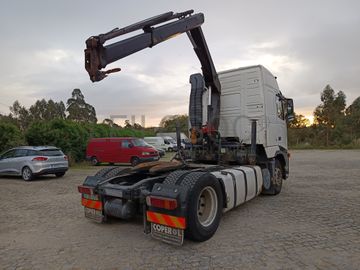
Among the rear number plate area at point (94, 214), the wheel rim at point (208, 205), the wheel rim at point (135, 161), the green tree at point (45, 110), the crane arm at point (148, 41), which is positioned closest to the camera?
the crane arm at point (148, 41)

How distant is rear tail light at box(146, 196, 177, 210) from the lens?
4336 millimetres

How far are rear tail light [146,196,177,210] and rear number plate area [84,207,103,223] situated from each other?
141 centimetres

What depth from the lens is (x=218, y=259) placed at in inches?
161

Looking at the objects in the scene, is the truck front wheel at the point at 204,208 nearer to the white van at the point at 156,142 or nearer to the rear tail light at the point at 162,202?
the rear tail light at the point at 162,202

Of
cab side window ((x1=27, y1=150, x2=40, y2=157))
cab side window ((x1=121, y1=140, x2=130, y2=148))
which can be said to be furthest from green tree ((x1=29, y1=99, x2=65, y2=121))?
cab side window ((x1=27, y1=150, x2=40, y2=157))

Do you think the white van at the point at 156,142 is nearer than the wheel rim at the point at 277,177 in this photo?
No

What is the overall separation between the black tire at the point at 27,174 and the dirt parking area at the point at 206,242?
18.2ft

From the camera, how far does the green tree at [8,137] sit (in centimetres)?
1768

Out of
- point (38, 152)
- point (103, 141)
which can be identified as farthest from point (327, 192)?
point (103, 141)

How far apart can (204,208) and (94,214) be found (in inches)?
79.6

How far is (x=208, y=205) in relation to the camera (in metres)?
5.21

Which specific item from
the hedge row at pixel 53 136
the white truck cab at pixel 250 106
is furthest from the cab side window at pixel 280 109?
the hedge row at pixel 53 136

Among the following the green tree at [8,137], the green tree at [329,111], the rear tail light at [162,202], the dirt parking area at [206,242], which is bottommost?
the dirt parking area at [206,242]

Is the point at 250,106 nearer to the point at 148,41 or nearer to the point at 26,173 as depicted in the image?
the point at 148,41
